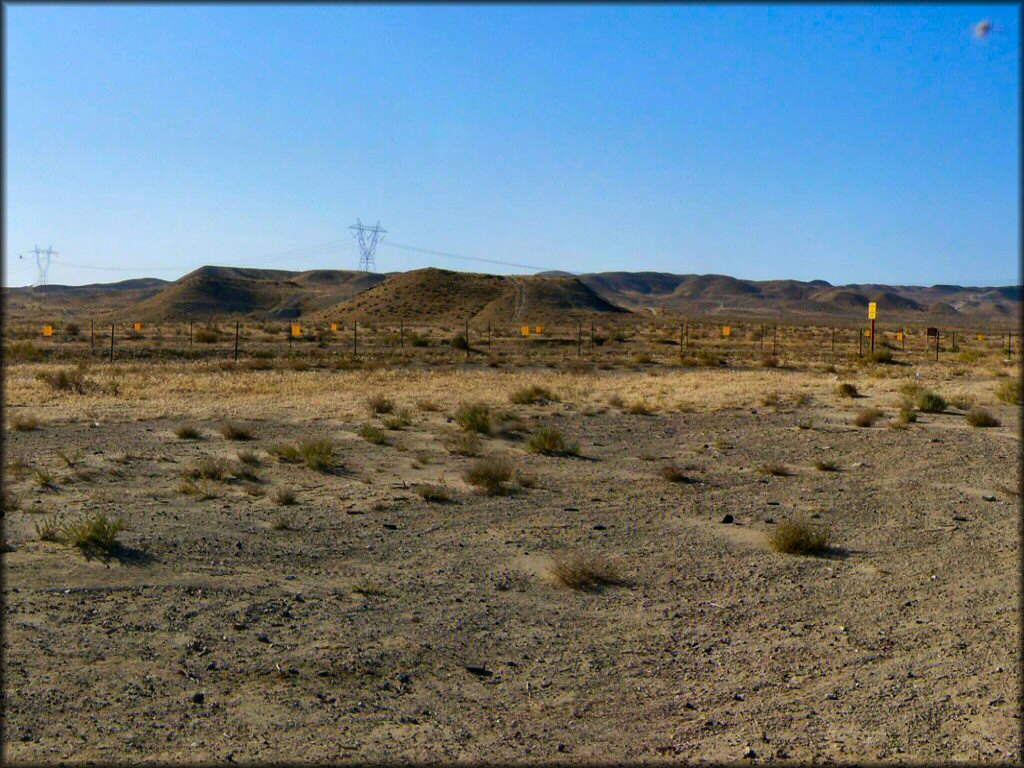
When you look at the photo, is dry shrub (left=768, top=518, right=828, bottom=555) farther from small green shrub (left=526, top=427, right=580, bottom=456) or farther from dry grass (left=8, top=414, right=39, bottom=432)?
dry grass (left=8, top=414, right=39, bottom=432)

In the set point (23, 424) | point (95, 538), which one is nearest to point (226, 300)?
point (23, 424)

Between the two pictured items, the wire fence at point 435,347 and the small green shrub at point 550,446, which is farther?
the wire fence at point 435,347

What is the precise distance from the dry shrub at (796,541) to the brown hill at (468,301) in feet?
351

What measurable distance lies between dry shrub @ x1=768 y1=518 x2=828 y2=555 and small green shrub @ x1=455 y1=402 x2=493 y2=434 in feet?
38.7

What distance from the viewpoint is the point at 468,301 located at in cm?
13900

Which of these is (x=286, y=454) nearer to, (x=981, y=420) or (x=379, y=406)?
(x=379, y=406)

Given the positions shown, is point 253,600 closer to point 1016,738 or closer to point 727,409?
point 1016,738

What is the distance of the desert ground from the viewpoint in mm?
7992

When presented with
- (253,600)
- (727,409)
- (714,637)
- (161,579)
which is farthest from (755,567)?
(727,409)

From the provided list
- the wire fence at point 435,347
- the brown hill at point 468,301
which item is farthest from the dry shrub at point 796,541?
the brown hill at point 468,301

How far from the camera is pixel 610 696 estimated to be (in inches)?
345

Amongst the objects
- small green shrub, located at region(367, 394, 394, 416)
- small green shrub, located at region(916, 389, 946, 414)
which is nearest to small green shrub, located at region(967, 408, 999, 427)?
small green shrub, located at region(916, 389, 946, 414)

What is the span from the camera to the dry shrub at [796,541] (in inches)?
534

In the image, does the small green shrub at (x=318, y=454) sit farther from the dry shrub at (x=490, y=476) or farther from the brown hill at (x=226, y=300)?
the brown hill at (x=226, y=300)
